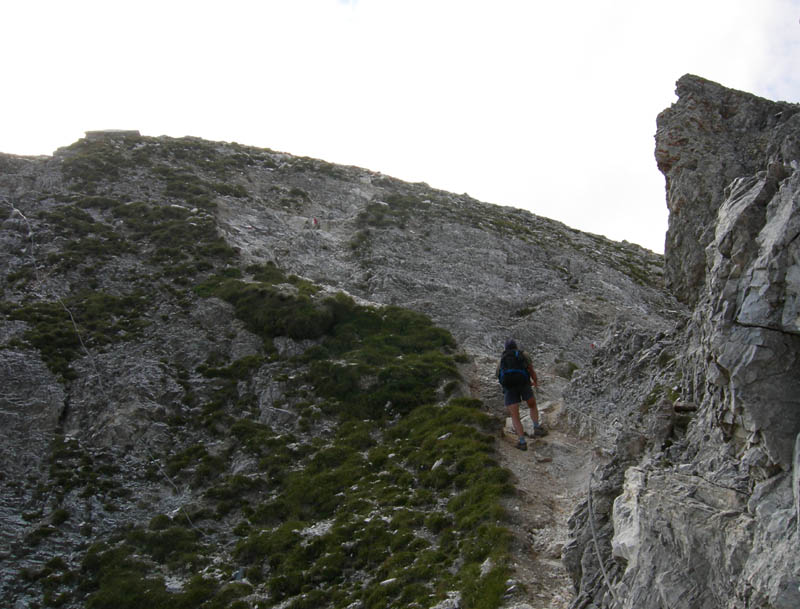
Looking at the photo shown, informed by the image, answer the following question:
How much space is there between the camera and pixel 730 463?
38.0 feet

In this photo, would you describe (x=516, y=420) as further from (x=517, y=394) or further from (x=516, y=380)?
(x=516, y=380)

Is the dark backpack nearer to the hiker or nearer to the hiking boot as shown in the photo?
the hiker

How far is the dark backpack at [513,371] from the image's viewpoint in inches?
896

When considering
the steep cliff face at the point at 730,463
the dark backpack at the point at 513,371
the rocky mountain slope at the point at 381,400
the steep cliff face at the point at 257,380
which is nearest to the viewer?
the steep cliff face at the point at 730,463

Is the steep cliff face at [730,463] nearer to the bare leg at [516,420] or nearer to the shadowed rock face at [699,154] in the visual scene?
the shadowed rock face at [699,154]

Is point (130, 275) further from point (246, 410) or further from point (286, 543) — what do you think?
point (286, 543)

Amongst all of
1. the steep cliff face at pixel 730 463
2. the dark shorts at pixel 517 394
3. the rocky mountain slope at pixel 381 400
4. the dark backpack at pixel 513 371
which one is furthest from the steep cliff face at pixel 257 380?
the steep cliff face at pixel 730 463

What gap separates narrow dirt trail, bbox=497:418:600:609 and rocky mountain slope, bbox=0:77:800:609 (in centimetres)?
10

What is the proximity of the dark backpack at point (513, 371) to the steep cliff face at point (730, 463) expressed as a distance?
287 inches

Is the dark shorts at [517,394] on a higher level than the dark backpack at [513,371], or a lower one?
lower

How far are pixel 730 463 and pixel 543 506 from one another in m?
8.04

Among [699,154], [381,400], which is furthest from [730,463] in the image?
[381,400]

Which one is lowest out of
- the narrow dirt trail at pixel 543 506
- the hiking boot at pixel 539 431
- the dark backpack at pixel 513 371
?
the narrow dirt trail at pixel 543 506

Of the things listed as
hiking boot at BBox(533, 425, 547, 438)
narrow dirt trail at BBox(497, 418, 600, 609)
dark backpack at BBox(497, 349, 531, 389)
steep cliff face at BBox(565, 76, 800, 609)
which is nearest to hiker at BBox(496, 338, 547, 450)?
dark backpack at BBox(497, 349, 531, 389)
